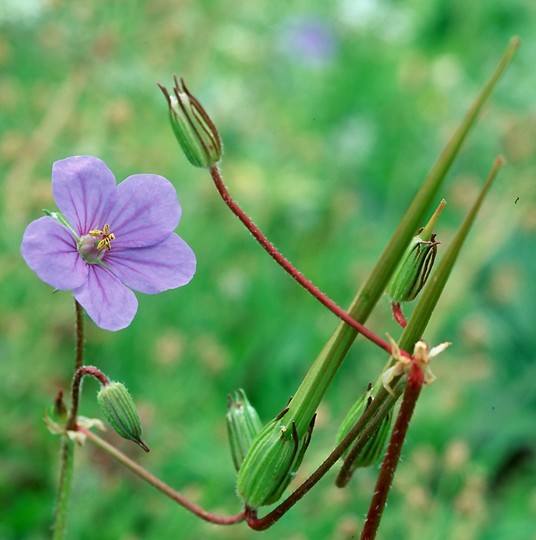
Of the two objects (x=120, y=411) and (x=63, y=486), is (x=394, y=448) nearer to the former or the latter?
(x=120, y=411)

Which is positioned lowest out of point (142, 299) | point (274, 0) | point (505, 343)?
point (142, 299)

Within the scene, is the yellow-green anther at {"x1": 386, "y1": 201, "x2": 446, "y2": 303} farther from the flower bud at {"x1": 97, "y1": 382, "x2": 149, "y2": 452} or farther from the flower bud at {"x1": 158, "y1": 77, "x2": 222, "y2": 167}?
the flower bud at {"x1": 97, "y1": 382, "x2": 149, "y2": 452}

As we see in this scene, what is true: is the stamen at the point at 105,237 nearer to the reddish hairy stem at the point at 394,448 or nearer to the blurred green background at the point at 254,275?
the reddish hairy stem at the point at 394,448

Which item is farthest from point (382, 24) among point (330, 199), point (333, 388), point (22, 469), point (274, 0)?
point (22, 469)

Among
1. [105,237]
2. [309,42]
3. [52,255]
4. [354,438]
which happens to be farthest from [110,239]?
[309,42]

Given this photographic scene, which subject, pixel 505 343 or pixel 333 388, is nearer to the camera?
pixel 333 388

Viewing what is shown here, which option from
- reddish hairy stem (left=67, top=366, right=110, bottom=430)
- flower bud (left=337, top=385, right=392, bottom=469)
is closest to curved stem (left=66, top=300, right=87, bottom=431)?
reddish hairy stem (left=67, top=366, right=110, bottom=430)

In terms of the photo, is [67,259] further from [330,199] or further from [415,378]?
[330,199]
